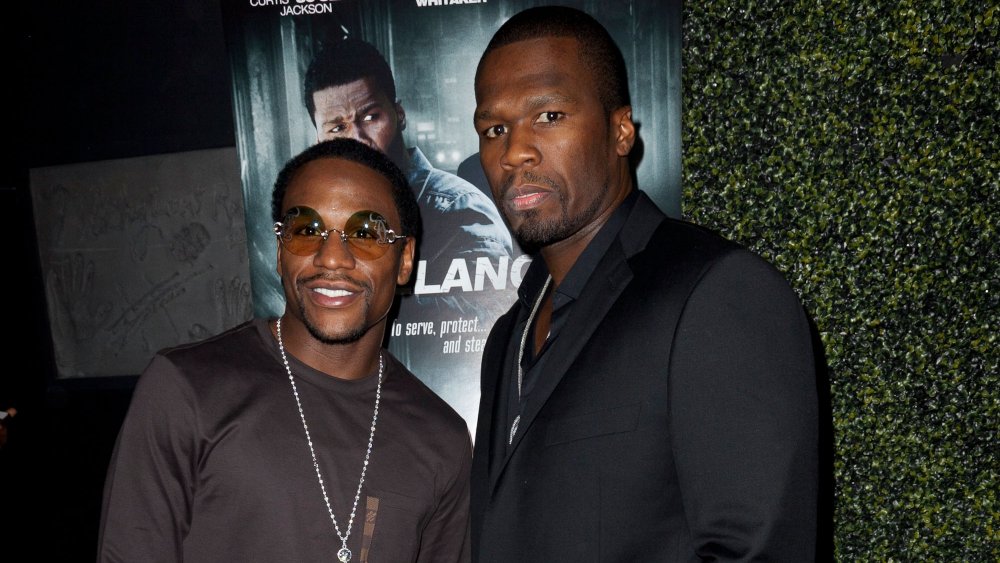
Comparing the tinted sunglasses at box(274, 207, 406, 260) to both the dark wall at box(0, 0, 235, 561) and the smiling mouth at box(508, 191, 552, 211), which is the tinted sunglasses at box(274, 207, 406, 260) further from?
the dark wall at box(0, 0, 235, 561)

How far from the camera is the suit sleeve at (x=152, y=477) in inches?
68.2

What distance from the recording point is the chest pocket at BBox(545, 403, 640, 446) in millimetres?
1432

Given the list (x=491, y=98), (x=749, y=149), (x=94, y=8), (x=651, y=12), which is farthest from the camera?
(x=94, y=8)

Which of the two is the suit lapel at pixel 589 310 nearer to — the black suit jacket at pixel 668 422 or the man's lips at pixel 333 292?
the black suit jacket at pixel 668 422

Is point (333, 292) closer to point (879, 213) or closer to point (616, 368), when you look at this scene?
point (616, 368)

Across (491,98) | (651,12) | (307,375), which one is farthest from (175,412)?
(651,12)

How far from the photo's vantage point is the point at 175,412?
1831mm

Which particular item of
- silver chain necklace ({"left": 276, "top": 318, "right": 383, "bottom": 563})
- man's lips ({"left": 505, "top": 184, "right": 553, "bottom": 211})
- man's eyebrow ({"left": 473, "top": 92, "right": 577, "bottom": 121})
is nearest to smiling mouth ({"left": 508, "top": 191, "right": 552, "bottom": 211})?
man's lips ({"left": 505, "top": 184, "right": 553, "bottom": 211})

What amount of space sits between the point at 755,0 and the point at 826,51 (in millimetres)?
360

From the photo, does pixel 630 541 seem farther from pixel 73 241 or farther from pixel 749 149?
pixel 73 241

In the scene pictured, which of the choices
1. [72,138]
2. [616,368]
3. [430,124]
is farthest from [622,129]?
[72,138]

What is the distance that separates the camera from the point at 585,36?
5.51 feet

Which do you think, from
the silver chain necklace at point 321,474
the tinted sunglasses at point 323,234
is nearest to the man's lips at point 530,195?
the tinted sunglasses at point 323,234

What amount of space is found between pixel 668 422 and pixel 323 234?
120 cm
